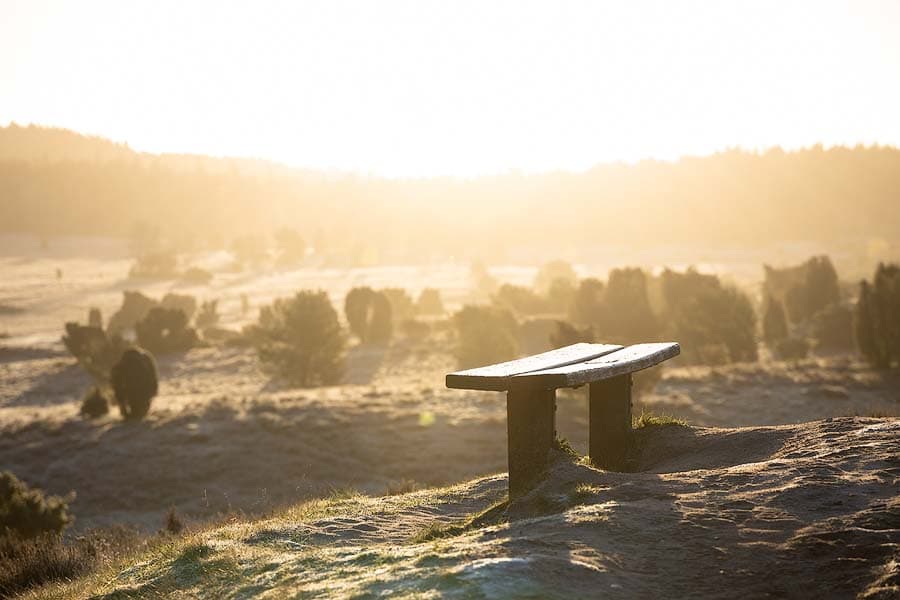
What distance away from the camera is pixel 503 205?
161 m

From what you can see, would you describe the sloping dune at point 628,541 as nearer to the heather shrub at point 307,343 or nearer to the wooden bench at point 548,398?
the wooden bench at point 548,398

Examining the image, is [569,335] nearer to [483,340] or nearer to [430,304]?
[483,340]

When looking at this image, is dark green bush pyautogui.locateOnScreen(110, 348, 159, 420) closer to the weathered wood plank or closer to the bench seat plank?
the weathered wood plank

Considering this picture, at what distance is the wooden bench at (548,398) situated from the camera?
7691 millimetres

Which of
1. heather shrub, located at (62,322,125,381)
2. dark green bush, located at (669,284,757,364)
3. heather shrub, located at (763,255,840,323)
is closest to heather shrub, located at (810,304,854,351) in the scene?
dark green bush, located at (669,284,757,364)

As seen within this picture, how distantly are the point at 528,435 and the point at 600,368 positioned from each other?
0.94m

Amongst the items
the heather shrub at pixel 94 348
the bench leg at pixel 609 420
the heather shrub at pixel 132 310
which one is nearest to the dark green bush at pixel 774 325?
the heather shrub at pixel 94 348

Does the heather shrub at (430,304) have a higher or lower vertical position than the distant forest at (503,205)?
lower

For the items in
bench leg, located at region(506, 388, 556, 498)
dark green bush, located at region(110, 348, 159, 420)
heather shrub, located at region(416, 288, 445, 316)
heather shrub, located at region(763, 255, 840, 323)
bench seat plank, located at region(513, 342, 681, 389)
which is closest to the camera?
bench seat plank, located at region(513, 342, 681, 389)

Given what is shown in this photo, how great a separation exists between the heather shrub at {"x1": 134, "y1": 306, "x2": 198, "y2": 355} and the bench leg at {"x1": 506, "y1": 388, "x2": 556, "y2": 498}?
164ft

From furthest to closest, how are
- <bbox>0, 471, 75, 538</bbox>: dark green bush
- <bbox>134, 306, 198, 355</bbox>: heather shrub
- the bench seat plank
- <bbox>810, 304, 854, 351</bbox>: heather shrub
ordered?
<bbox>134, 306, 198, 355</bbox>: heather shrub, <bbox>810, 304, 854, 351</bbox>: heather shrub, <bbox>0, 471, 75, 538</bbox>: dark green bush, the bench seat plank

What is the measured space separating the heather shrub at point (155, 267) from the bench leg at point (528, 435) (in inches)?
3797

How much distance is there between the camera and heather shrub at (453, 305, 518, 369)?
4341cm

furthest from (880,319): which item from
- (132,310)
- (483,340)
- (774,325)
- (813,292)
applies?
(132,310)
